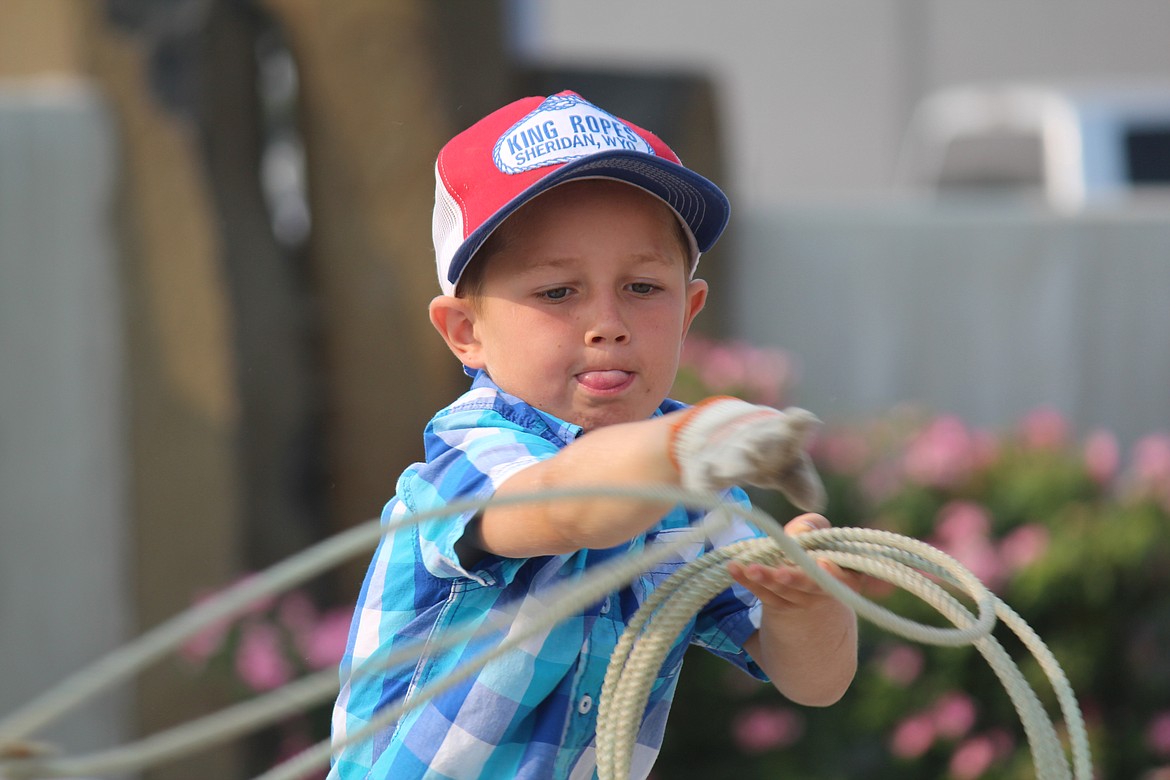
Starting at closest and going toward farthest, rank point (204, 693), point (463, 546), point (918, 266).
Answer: point (463, 546)
point (204, 693)
point (918, 266)

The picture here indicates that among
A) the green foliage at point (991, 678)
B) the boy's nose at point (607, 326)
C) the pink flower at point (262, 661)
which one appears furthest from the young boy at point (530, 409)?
the pink flower at point (262, 661)

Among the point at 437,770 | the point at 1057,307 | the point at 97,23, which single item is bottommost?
the point at 1057,307

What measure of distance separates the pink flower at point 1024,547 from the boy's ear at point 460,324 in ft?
9.06

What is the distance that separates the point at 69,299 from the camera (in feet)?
14.3

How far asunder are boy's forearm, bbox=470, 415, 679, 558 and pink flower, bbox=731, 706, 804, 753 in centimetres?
277

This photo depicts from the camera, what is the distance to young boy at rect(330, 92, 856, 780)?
4.74 ft

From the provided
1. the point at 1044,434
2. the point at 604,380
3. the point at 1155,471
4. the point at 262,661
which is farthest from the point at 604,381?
the point at 1044,434

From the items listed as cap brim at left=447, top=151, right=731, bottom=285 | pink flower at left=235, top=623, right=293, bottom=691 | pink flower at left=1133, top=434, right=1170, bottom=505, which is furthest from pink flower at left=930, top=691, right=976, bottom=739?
cap brim at left=447, top=151, right=731, bottom=285

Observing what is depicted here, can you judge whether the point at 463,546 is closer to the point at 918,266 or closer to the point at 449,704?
the point at 449,704

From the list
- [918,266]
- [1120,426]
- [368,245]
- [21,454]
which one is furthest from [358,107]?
[1120,426]

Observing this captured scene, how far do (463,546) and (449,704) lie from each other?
0.61 feet

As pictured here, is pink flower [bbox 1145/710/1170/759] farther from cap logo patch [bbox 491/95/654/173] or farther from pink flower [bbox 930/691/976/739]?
cap logo patch [bbox 491/95/654/173]

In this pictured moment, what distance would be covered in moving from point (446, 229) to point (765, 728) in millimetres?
2719

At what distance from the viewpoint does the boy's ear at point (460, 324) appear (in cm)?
155
